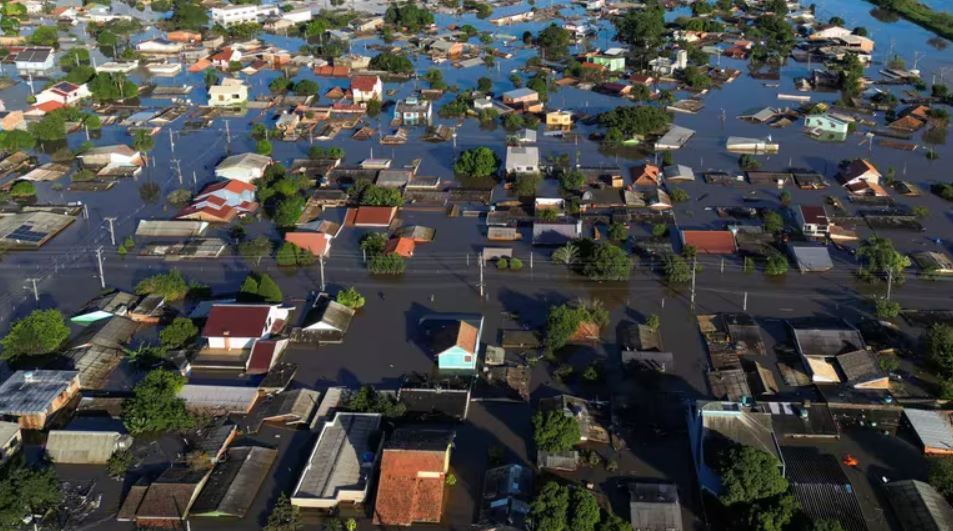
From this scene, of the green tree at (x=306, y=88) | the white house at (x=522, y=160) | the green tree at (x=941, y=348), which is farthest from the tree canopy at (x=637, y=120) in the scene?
the green tree at (x=941, y=348)

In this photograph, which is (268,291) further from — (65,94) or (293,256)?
(65,94)

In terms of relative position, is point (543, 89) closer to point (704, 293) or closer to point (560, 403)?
point (704, 293)

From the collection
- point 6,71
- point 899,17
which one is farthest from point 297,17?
point 899,17

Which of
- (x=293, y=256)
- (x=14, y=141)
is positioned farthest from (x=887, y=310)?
(x=14, y=141)

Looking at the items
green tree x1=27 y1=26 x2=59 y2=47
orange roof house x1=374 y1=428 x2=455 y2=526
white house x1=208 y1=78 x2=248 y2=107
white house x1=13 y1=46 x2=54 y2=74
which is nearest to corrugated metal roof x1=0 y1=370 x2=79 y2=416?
orange roof house x1=374 y1=428 x2=455 y2=526

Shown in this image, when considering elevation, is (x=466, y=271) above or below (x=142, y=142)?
below
